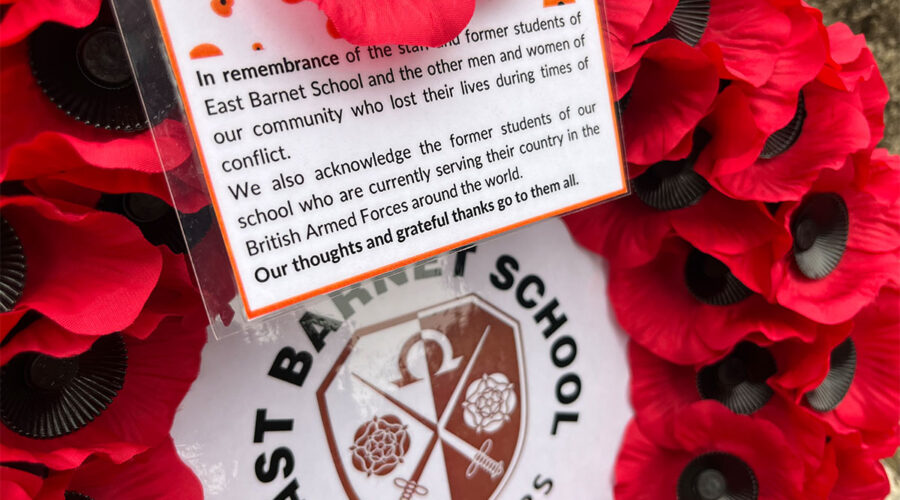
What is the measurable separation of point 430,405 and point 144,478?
0.28 meters

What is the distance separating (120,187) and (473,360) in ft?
1.32

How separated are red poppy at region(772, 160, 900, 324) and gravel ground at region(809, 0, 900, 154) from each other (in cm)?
33

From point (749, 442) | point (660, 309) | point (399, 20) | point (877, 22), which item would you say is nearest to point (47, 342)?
point (399, 20)

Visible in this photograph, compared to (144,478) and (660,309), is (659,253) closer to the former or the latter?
(660,309)

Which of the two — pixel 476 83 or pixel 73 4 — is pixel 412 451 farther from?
pixel 73 4

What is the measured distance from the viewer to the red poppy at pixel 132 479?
0.48m

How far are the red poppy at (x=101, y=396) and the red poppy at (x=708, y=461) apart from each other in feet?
1.83

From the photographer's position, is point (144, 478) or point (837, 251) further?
point (837, 251)

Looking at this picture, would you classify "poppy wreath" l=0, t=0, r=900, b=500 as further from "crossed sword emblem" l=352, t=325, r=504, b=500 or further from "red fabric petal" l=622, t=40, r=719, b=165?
"crossed sword emblem" l=352, t=325, r=504, b=500

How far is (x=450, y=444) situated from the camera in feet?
2.32

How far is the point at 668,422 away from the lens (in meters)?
0.85

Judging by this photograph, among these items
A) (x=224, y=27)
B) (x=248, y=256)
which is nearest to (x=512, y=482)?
(x=248, y=256)

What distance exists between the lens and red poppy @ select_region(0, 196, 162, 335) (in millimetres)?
448

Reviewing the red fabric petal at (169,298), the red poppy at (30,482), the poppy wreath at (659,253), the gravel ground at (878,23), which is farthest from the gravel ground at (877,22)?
the red poppy at (30,482)
